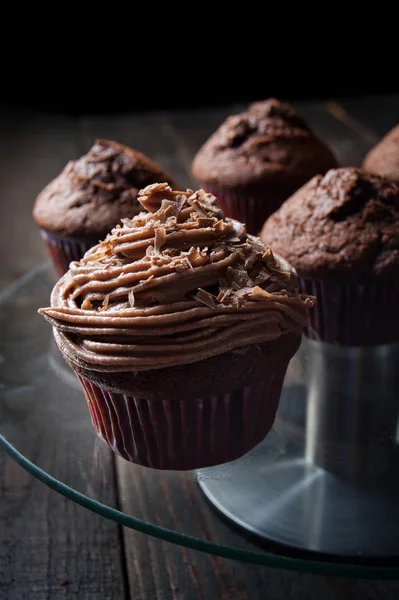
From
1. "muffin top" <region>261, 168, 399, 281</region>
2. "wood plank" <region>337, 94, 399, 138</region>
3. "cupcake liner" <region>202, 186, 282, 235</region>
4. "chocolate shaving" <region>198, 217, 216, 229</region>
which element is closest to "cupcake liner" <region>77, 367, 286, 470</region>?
"chocolate shaving" <region>198, 217, 216, 229</region>

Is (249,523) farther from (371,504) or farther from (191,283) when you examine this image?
(191,283)

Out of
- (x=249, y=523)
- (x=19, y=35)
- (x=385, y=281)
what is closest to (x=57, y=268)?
(x=385, y=281)

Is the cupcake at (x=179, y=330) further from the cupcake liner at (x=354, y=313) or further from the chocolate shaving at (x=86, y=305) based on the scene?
the cupcake liner at (x=354, y=313)

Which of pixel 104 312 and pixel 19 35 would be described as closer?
pixel 104 312

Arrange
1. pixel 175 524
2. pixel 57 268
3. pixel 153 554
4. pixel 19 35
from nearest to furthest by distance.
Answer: pixel 175 524
pixel 153 554
pixel 57 268
pixel 19 35

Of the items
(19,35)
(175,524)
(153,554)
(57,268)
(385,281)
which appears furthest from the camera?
(19,35)

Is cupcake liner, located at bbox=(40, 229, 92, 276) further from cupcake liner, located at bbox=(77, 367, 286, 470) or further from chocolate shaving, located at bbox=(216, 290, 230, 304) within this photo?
chocolate shaving, located at bbox=(216, 290, 230, 304)

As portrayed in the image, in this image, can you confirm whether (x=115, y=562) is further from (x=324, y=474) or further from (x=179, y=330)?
(x=179, y=330)

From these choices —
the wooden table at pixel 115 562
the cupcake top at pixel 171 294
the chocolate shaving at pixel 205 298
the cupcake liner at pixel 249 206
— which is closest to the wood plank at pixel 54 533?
the wooden table at pixel 115 562
